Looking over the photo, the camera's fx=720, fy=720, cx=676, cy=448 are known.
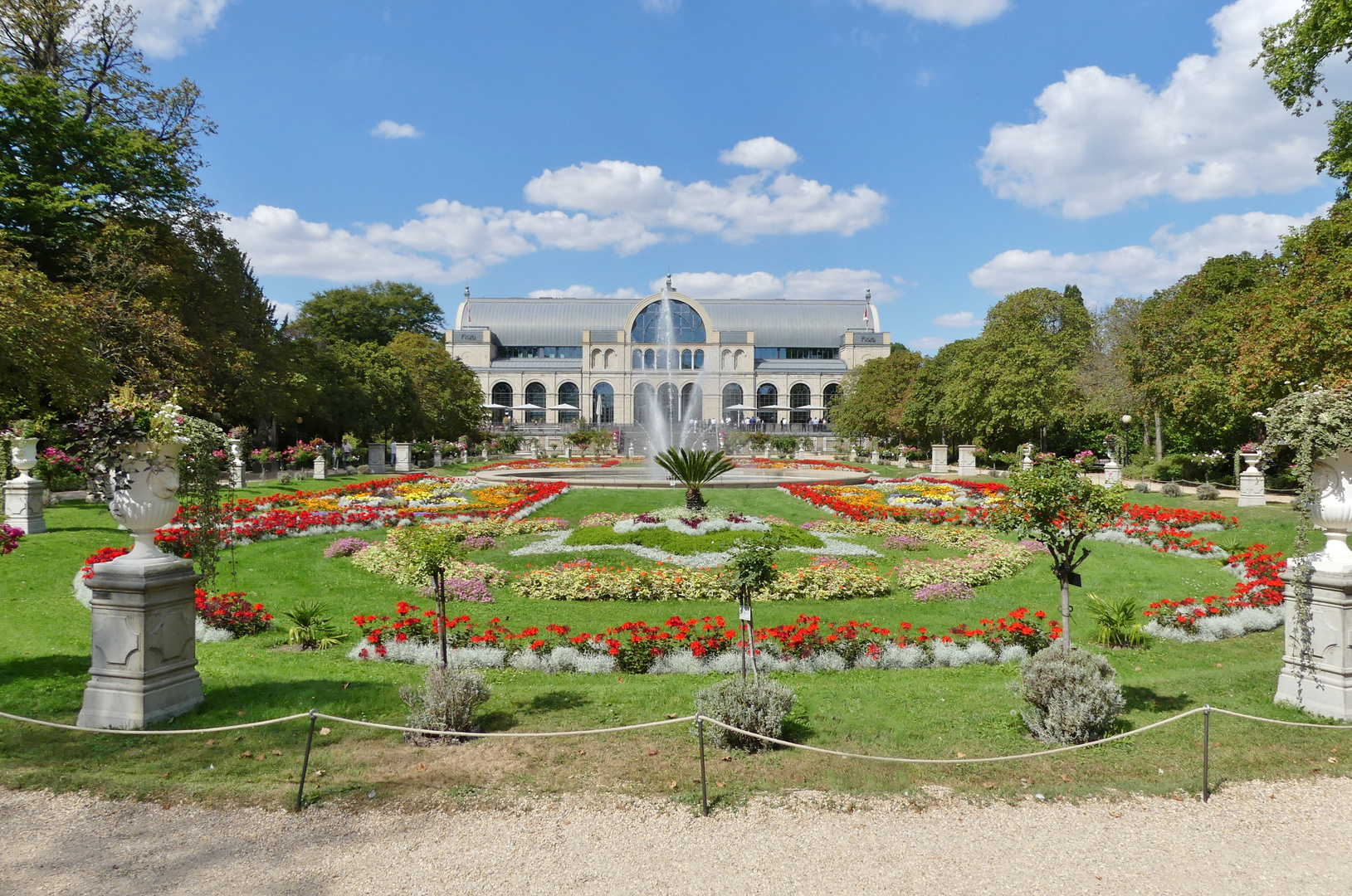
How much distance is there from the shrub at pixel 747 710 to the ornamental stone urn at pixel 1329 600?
175 inches

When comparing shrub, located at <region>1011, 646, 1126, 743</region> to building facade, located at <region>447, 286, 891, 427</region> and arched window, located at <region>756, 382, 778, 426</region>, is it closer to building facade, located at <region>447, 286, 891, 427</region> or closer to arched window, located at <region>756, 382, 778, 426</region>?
building facade, located at <region>447, 286, 891, 427</region>

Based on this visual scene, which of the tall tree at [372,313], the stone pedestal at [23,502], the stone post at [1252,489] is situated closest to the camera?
the stone pedestal at [23,502]

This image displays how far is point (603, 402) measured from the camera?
8144 cm

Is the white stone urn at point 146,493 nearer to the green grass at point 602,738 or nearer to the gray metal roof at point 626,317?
the green grass at point 602,738

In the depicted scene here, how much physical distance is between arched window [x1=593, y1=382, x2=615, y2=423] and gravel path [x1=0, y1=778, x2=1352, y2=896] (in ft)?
249

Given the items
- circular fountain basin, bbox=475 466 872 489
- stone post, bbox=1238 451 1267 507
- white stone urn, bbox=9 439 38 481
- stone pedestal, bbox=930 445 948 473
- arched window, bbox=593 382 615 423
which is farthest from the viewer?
arched window, bbox=593 382 615 423

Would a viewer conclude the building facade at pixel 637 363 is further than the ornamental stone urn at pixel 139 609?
Yes

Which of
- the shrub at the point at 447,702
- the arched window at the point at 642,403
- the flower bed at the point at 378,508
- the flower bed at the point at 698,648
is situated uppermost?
the arched window at the point at 642,403

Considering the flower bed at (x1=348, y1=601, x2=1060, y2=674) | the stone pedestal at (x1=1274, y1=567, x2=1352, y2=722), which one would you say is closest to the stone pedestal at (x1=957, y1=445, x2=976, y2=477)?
the flower bed at (x1=348, y1=601, x2=1060, y2=674)

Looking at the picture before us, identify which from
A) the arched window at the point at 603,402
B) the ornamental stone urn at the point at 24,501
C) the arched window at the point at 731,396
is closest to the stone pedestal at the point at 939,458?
the ornamental stone urn at the point at 24,501

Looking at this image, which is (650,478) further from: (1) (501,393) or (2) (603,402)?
(1) (501,393)

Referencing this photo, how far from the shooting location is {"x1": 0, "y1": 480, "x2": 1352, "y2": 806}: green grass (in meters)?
5.02

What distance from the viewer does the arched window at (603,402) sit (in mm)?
80562

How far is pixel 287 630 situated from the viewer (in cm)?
903
